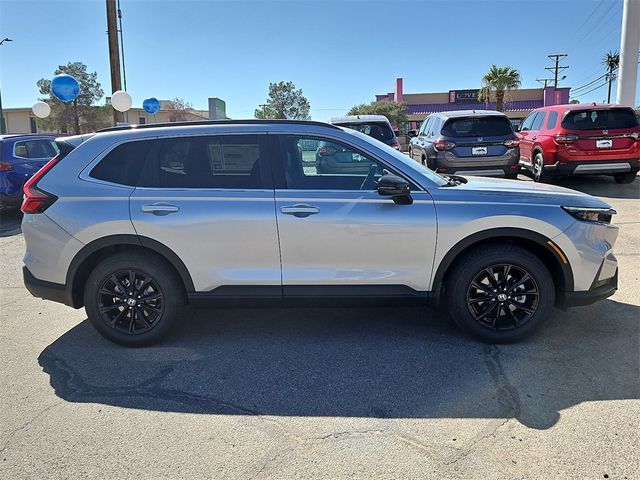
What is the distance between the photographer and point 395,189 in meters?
3.64

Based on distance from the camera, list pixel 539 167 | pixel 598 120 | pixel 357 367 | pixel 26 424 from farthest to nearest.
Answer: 1. pixel 539 167
2. pixel 598 120
3. pixel 357 367
4. pixel 26 424

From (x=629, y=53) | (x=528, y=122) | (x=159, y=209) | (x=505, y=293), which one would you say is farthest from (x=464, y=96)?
(x=159, y=209)

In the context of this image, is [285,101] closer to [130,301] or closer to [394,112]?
[394,112]

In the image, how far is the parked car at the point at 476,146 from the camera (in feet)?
32.6

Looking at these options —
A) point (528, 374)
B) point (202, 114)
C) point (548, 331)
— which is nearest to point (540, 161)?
point (548, 331)

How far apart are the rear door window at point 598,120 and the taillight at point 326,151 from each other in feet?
26.4

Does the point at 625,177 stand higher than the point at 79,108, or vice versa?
the point at 79,108

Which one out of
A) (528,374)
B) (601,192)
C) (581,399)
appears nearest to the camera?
(581,399)

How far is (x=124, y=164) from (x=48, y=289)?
1.18 metres

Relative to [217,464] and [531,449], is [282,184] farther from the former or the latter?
[531,449]

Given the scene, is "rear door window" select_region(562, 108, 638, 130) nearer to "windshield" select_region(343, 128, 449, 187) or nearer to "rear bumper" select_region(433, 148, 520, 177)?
"rear bumper" select_region(433, 148, 520, 177)

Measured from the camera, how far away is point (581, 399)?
10.2 feet

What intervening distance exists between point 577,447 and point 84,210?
3.70 meters

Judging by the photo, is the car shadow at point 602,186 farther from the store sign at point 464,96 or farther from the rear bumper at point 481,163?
the store sign at point 464,96
